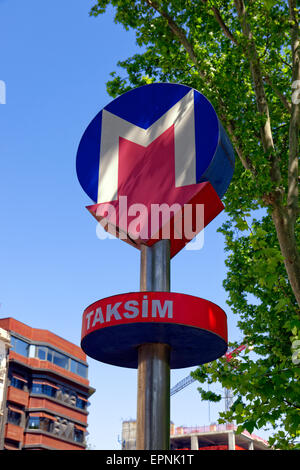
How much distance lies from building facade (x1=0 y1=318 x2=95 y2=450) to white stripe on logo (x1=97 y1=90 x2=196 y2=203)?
56.8 meters

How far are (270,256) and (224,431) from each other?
80.7 meters

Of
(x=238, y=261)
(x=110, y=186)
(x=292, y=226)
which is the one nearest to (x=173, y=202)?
(x=110, y=186)

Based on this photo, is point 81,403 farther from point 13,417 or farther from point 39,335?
point 13,417

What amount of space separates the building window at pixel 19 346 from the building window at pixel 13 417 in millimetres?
7274

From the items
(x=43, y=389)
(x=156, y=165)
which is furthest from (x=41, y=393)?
(x=156, y=165)

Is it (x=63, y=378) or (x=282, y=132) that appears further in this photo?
(x=63, y=378)

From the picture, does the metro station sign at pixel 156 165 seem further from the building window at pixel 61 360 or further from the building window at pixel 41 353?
the building window at pixel 61 360

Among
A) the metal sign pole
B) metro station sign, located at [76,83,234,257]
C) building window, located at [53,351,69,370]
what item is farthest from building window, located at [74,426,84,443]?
the metal sign pole

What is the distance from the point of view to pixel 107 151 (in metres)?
11.5

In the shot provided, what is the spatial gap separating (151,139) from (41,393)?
63116 mm

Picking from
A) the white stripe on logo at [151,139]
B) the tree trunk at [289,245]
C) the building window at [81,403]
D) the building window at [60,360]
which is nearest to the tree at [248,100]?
the tree trunk at [289,245]

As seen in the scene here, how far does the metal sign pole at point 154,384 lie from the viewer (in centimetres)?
891
